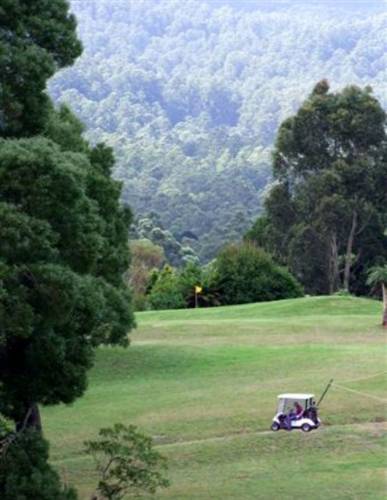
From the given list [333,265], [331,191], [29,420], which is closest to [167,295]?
[331,191]

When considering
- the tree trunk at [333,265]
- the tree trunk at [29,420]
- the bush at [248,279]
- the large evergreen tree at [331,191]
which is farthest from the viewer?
the tree trunk at [333,265]

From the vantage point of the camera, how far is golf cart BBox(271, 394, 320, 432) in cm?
1995

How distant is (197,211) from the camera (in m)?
121

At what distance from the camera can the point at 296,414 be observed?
20.0 metres

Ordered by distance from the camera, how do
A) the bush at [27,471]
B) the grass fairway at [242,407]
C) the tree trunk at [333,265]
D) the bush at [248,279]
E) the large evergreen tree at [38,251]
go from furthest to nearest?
the tree trunk at [333,265], the bush at [248,279], the grass fairway at [242,407], the bush at [27,471], the large evergreen tree at [38,251]

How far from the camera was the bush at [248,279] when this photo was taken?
48812 millimetres

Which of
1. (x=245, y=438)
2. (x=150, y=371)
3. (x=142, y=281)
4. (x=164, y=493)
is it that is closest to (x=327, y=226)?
(x=142, y=281)

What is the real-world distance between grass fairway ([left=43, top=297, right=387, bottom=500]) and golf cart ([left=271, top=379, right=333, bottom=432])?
20cm

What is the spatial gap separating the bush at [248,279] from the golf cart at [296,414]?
1114 inches

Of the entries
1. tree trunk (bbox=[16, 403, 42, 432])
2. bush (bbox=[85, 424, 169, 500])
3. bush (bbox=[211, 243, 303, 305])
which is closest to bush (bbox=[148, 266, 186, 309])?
bush (bbox=[211, 243, 303, 305])

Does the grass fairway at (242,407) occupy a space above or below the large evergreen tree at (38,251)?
below

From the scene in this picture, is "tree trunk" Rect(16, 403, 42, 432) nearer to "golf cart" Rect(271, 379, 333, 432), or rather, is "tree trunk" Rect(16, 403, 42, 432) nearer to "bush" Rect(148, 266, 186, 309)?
"golf cart" Rect(271, 379, 333, 432)

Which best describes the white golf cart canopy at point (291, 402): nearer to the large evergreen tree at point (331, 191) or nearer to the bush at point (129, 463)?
the bush at point (129, 463)

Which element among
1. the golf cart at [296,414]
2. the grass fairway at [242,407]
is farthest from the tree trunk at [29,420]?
the golf cart at [296,414]
